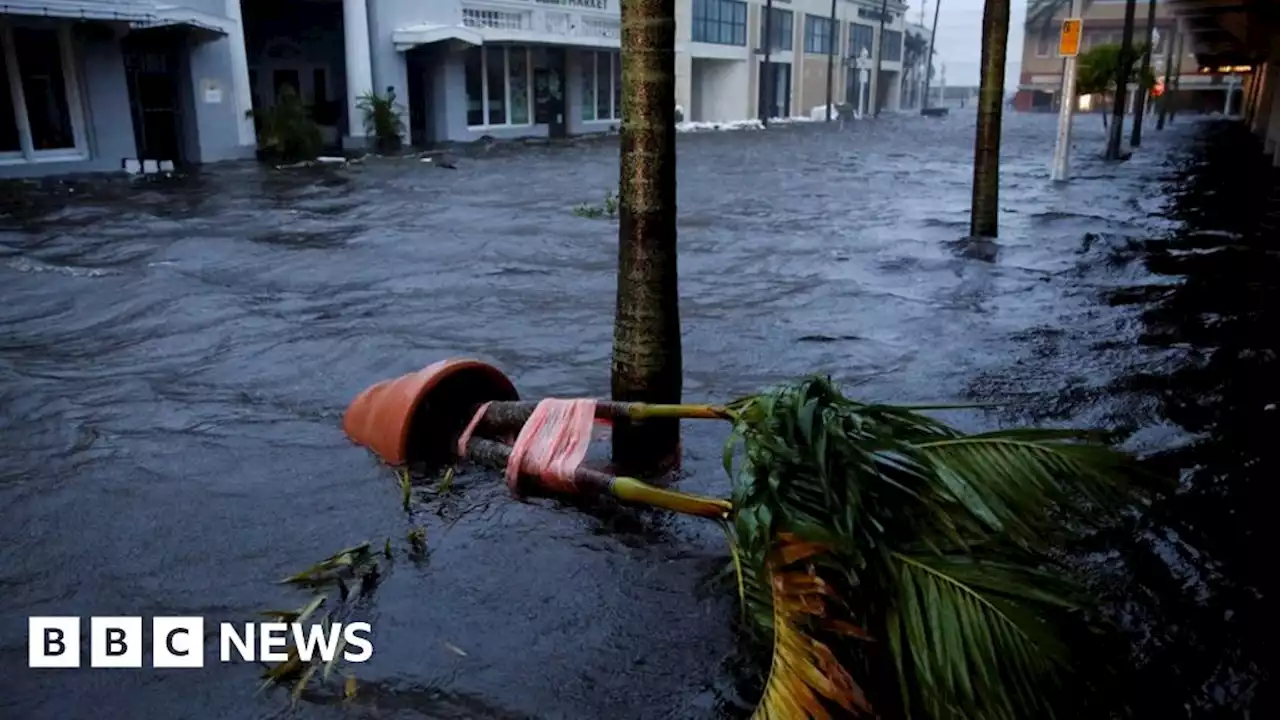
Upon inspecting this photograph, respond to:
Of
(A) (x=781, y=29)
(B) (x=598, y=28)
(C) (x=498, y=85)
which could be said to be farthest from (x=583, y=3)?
(A) (x=781, y=29)

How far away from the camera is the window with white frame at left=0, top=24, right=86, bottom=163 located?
60.9 ft

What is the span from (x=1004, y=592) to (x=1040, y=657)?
20cm

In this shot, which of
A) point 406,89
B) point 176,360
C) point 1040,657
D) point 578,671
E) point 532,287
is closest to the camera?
point 1040,657

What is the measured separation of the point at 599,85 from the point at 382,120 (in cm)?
1464

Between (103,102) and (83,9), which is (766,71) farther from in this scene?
(83,9)

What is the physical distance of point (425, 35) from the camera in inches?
1086

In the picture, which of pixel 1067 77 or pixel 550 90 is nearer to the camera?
pixel 1067 77

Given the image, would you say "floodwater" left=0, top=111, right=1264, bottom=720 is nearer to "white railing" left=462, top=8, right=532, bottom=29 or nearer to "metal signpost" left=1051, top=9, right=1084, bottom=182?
"metal signpost" left=1051, top=9, right=1084, bottom=182

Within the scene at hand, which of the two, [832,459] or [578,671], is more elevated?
[832,459]

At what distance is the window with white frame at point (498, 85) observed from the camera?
32281 mm

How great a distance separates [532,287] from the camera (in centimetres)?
1005

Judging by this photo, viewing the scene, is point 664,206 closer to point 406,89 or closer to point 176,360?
point 176,360

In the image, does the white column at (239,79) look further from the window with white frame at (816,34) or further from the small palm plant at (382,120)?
the window with white frame at (816,34)

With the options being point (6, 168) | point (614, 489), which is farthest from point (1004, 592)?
point (6, 168)
